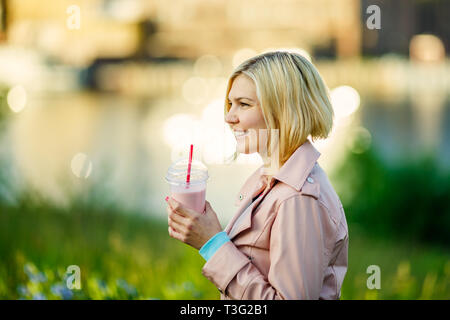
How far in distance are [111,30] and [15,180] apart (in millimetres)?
2082

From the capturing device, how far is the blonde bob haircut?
1226 mm

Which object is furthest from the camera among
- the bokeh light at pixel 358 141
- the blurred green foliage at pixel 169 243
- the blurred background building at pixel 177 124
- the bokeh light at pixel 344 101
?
the bokeh light at pixel 344 101

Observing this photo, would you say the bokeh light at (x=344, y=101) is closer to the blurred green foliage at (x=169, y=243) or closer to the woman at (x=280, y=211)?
the blurred green foliage at (x=169, y=243)

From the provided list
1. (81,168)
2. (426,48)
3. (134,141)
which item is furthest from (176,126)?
(426,48)

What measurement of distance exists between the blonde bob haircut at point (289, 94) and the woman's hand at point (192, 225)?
0.27 metres

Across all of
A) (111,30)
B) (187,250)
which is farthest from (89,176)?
(111,30)

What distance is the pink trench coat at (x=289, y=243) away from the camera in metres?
1.17

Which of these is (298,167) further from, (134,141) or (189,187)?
(134,141)

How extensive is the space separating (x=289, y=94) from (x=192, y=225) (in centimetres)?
40

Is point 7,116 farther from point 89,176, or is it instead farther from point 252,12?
point 252,12

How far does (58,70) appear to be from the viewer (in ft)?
15.5

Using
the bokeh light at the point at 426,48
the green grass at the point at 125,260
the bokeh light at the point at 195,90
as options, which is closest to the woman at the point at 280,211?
the green grass at the point at 125,260

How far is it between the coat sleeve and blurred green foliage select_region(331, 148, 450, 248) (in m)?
2.50

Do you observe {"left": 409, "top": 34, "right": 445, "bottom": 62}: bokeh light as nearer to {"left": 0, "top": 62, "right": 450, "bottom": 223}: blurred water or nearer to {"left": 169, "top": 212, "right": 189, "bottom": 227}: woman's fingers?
{"left": 0, "top": 62, "right": 450, "bottom": 223}: blurred water
